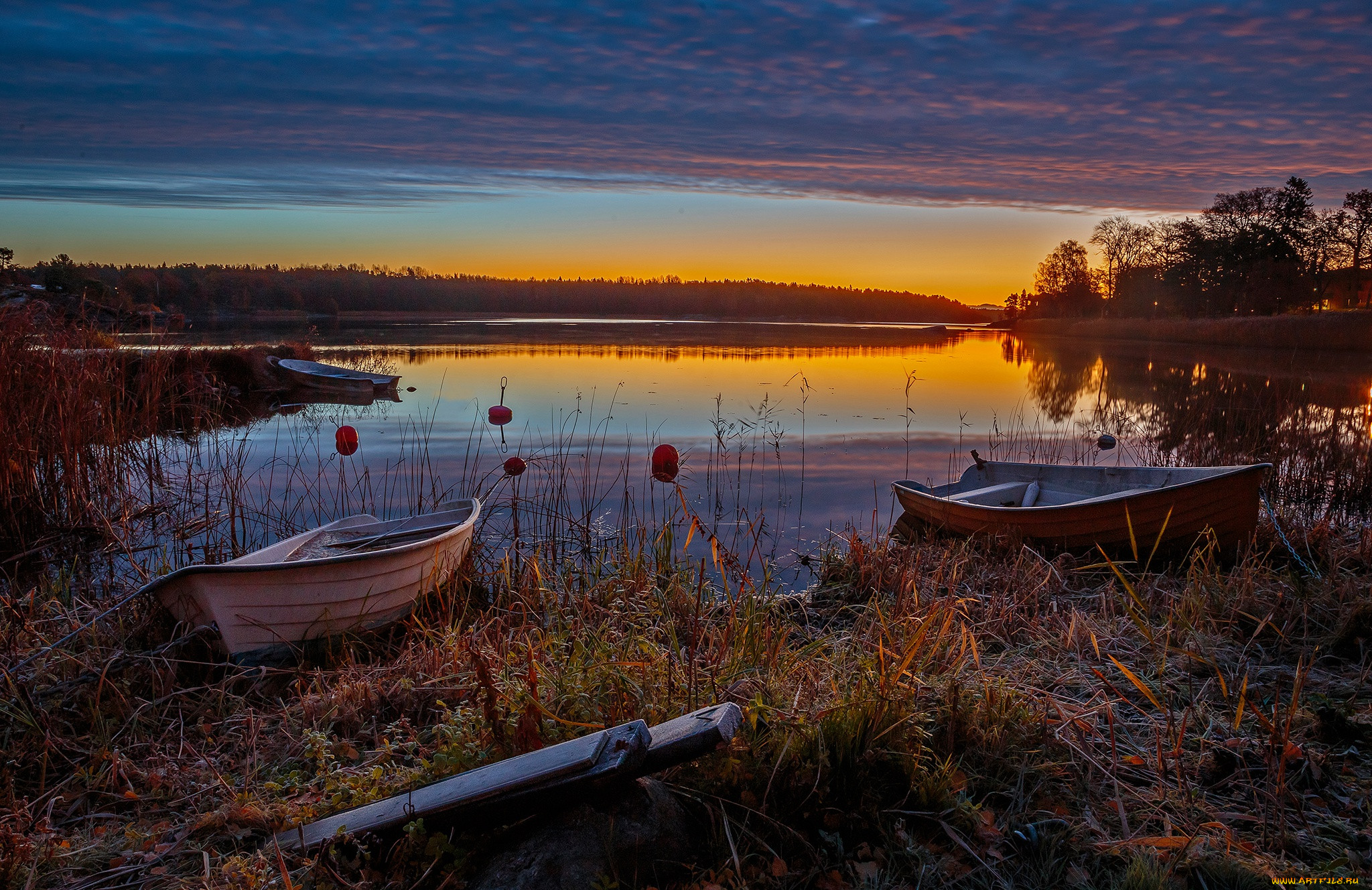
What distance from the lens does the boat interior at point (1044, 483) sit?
891 cm

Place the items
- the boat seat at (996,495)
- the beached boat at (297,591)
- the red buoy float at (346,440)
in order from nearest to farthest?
the beached boat at (297,591) < the red buoy float at (346,440) < the boat seat at (996,495)

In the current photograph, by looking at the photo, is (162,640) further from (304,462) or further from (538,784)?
(304,462)

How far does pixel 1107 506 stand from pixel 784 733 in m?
5.92

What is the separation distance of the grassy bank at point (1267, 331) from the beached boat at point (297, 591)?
36.8m

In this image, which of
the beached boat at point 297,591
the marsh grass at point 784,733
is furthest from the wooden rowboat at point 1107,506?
the beached boat at point 297,591

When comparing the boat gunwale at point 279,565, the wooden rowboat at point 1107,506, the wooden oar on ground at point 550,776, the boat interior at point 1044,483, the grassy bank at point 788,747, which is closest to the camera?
the wooden oar on ground at point 550,776

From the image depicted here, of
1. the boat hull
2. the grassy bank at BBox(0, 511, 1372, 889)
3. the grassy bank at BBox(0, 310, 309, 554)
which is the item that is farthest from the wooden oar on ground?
the boat hull

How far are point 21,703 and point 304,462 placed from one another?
9871mm

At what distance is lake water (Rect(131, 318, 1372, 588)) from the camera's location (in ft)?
37.7

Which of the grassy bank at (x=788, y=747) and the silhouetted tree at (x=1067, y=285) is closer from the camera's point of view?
the grassy bank at (x=788, y=747)

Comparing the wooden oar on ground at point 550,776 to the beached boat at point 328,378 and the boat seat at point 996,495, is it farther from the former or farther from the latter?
the beached boat at point 328,378

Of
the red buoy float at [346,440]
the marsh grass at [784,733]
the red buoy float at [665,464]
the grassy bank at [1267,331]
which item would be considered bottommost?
the marsh grass at [784,733]

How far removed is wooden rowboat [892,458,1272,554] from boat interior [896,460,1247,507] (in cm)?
1

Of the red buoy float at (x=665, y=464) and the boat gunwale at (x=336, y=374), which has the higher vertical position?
the red buoy float at (x=665, y=464)
